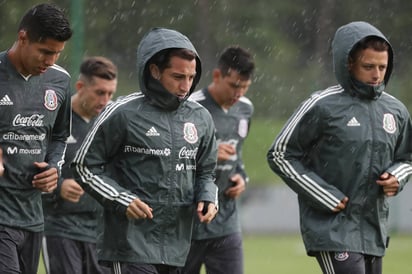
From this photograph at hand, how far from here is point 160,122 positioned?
267 inches

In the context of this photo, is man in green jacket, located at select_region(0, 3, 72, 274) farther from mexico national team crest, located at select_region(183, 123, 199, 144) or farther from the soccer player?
the soccer player

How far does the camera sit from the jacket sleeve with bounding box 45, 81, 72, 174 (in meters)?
7.14

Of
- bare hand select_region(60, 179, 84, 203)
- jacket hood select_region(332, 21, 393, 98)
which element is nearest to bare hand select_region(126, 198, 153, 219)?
jacket hood select_region(332, 21, 393, 98)

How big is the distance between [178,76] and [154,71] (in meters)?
0.18

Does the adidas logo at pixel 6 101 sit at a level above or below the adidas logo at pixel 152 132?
above

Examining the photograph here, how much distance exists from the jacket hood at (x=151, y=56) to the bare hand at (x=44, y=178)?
29.1 inches

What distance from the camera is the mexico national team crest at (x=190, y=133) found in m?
6.80

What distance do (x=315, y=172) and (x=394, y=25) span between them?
10007 mm

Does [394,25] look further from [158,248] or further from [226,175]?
[158,248]

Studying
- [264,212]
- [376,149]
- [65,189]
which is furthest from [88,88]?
[264,212]

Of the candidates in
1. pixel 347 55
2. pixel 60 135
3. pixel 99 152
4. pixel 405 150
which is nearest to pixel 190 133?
pixel 99 152

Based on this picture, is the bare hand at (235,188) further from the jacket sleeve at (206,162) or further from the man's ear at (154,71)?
the man's ear at (154,71)

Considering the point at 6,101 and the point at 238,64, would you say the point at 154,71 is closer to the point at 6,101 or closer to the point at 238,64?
the point at 6,101

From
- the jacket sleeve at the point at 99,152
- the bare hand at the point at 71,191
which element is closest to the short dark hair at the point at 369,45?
the jacket sleeve at the point at 99,152
